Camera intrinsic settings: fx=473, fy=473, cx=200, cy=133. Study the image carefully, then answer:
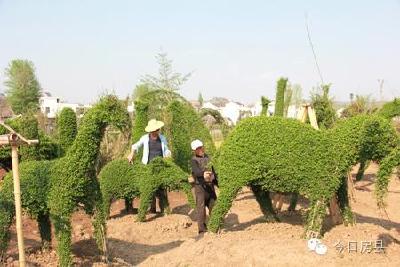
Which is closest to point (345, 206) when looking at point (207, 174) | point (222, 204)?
point (222, 204)

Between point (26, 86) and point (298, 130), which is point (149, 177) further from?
point (26, 86)

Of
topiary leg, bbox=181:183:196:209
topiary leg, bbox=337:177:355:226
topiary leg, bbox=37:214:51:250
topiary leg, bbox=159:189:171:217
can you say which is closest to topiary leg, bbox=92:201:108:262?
topiary leg, bbox=37:214:51:250

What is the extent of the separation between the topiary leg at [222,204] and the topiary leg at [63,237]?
7.84ft

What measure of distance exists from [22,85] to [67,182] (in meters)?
38.4

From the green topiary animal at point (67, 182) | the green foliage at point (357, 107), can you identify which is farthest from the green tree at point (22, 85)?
the green topiary animal at point (67, 182)

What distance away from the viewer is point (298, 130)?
696cm

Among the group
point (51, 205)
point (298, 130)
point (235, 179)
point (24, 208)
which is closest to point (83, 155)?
point (51, 205)

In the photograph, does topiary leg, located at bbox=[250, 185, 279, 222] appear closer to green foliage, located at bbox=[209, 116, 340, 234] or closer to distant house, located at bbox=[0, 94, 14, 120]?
green foliage, located at bbox=[209, 116, 340, 234]

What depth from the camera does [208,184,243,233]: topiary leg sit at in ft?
23.7

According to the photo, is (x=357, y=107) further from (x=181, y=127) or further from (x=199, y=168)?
(x=199, y=168)

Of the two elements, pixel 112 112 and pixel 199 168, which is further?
pixel 199 168

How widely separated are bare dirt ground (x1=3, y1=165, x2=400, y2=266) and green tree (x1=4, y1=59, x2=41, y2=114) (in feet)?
112

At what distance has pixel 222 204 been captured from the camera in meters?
7.34

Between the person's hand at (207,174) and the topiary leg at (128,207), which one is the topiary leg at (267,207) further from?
the topiary leg at (128,207)
